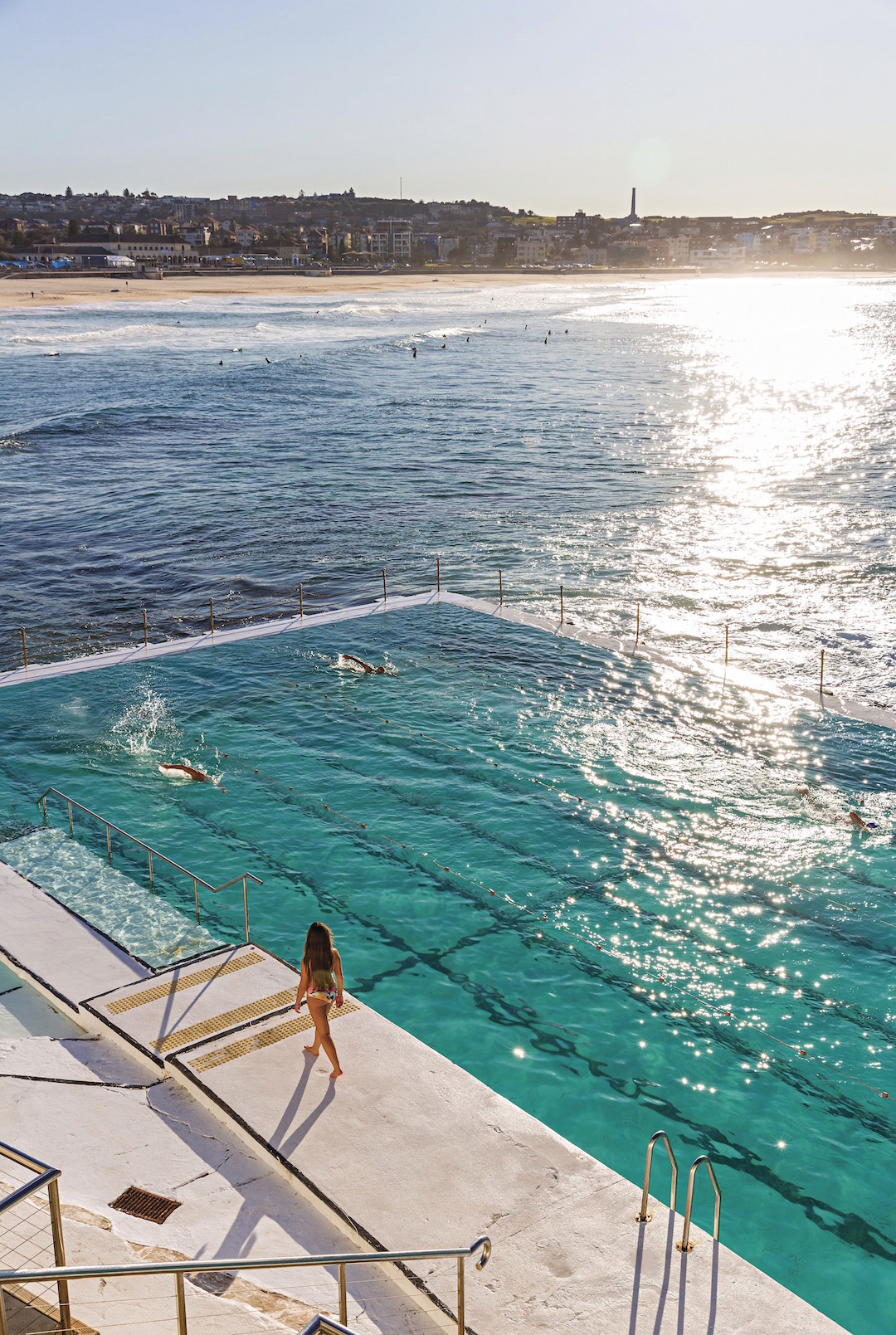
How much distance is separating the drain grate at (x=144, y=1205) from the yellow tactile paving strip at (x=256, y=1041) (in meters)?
1.33

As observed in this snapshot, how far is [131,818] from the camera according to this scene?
1580 centimetres

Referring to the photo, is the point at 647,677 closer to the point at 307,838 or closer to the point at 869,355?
the point at 307,838

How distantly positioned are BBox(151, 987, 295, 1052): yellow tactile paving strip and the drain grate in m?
1.59

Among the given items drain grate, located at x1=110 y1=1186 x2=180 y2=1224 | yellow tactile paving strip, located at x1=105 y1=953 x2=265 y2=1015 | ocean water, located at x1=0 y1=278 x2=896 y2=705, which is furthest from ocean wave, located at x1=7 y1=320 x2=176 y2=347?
drain grate, located at x1=110 y1=1186 x2=180 y2=1224

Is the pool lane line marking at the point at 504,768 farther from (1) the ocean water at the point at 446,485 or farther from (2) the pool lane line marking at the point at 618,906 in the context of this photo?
(1) the ocean water at the point at 446,485

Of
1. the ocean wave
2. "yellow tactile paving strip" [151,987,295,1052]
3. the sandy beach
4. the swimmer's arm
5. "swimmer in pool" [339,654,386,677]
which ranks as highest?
the sandy beach

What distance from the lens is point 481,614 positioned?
84.6 feet

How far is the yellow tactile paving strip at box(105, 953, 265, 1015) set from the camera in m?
10.0

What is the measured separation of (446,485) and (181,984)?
124ft

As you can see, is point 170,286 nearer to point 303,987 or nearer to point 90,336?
point 90,336

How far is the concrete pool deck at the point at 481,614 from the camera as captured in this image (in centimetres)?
2080

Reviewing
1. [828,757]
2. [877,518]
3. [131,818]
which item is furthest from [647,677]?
[877,518]

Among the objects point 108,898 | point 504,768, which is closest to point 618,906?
point 504,768

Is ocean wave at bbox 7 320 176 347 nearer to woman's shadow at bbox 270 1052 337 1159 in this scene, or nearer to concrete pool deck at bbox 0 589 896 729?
concrete pool deck at bbox 0 589 896 729
